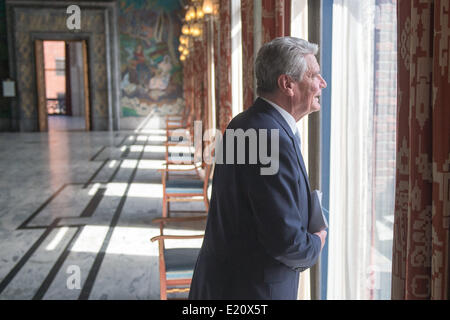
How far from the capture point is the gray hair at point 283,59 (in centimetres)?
165

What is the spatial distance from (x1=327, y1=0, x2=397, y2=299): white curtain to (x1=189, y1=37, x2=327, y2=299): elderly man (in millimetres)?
828

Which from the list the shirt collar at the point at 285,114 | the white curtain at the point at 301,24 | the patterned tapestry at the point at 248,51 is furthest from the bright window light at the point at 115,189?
the shirt collar at the point at 285,114

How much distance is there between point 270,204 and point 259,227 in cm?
10

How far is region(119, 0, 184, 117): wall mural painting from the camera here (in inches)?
826

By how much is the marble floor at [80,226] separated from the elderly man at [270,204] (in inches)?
103

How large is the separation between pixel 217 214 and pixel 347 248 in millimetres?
1514

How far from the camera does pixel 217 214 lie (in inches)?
69.3

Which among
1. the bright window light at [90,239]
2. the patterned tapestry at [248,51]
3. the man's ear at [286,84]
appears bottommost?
the bright window light at [90,239]

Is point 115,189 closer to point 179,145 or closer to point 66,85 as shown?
point 179,145

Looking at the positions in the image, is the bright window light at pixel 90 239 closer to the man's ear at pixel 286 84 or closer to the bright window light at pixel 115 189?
the bright window light at pixel 115 189

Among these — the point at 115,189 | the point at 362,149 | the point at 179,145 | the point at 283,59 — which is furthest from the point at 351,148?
the point at 179,145

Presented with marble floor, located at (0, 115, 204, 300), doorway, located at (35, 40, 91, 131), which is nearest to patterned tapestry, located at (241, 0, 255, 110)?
marble floor, located at (0, 115, 204, 300)
